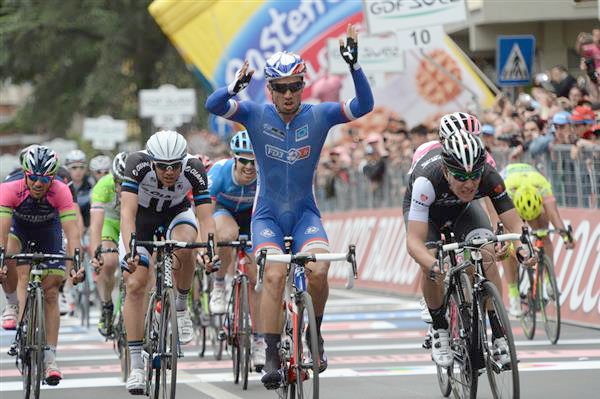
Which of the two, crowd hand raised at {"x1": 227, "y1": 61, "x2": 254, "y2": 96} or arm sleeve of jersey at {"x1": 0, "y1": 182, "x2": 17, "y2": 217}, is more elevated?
crowd hand raised at {"x1": 227, "y1": 61, "x2": 254, "y2": 96}

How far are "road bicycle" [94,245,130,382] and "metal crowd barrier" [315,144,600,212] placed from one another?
3445 mm

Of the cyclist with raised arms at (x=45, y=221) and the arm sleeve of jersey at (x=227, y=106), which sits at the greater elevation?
the arm sleeve of jersey at (x=227, y=106)

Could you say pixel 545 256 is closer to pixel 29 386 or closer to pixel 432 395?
pixel 432 395

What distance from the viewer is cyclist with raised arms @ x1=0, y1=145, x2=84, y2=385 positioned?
468 inches

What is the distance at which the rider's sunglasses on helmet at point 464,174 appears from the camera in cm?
962

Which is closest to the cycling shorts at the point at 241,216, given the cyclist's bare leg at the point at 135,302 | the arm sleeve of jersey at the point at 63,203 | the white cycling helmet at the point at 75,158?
the arm sleeve of jersey at the point at 63,203

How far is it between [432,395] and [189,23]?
2109 cm

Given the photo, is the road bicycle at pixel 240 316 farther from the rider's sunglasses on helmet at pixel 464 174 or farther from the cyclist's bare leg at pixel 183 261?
the rider's sunglasses on helmet at pixel 464 174

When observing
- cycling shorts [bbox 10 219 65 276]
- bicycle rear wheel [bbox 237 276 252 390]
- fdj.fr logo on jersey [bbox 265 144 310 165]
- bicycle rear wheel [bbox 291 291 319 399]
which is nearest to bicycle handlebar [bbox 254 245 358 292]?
bicycle rear wheel [bbox 291 291 319 399]

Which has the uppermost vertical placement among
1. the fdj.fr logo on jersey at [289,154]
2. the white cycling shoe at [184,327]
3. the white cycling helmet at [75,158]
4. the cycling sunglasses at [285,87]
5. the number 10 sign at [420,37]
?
the number 10 sign at [420,37]

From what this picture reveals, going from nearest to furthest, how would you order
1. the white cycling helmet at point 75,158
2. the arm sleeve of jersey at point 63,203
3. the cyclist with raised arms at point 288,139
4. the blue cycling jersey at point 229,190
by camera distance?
the cyclist with raised arms at point 288,139, the arm sleeve of jersey at point 63,203, the blue cycling jersey at point 229,190, the white cycling helmet at point 75,158

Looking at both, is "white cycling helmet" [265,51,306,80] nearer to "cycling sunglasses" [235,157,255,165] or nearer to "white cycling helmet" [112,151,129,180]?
"cycling sunglasses" [235,157,255,165]

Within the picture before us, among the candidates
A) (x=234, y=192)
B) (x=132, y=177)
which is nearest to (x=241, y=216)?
(x=234, y=192)

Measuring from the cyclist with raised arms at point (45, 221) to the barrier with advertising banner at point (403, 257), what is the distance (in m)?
6.72
